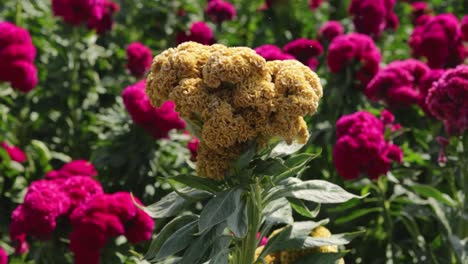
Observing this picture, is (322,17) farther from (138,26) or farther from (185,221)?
(185,221)

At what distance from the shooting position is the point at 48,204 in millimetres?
3270

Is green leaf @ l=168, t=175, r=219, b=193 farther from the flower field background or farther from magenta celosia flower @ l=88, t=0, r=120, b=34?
magenta celosia flower @ l=88, t=0, r=120, b=34

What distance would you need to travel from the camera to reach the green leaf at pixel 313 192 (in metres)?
2.54

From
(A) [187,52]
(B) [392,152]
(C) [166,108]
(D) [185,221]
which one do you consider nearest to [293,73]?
(A) [187,52]

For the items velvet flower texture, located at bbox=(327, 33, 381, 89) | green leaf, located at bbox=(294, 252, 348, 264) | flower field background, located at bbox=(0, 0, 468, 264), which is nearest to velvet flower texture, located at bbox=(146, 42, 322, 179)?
flower field background, located at bbox=(0, 0, 468, 264)

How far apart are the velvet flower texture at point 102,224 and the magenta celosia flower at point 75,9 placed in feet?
7.06

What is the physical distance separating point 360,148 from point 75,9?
248 centimetres

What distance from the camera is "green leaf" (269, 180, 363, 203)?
254cm

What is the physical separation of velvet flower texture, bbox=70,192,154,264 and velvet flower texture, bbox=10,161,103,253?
0.10m

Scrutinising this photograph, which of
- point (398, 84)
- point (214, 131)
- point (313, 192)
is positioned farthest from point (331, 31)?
point (214, 131)

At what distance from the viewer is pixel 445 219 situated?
364 cm

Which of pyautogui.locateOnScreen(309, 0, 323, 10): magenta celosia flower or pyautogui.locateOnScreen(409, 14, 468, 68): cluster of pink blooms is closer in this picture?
pyautogui.locateOnScreen(409, 14, 468, 68): cluster of pink blooms

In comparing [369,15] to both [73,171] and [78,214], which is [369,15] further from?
[78,214]

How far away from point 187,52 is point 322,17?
500 centimetres
